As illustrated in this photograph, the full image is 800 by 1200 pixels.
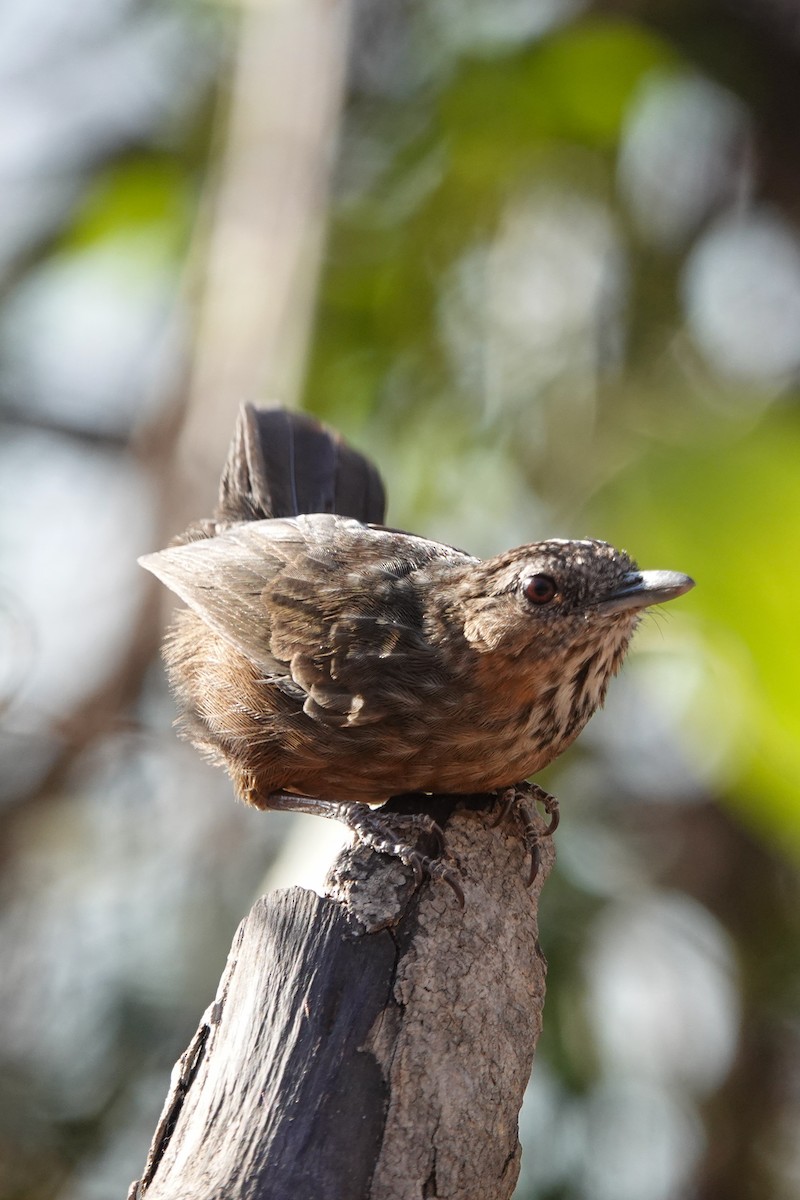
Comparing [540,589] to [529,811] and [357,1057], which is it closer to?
[529,811]

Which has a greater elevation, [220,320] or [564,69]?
[564,69]

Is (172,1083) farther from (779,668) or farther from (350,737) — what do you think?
(779,668)

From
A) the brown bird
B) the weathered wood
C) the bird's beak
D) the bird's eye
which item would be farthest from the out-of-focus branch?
the weathered wood

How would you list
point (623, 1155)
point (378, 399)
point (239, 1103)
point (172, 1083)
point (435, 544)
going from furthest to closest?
point (378, 399), point (623, 1155), point (435, 544), point (172, 1083), point (239, 1103)

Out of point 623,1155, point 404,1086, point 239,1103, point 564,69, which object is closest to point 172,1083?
point 239,1103

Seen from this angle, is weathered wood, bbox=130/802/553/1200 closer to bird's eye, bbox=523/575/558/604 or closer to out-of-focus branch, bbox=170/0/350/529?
bird's eye, bbox=523/575/558/604

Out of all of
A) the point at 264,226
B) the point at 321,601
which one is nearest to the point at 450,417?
the point at 264,226
